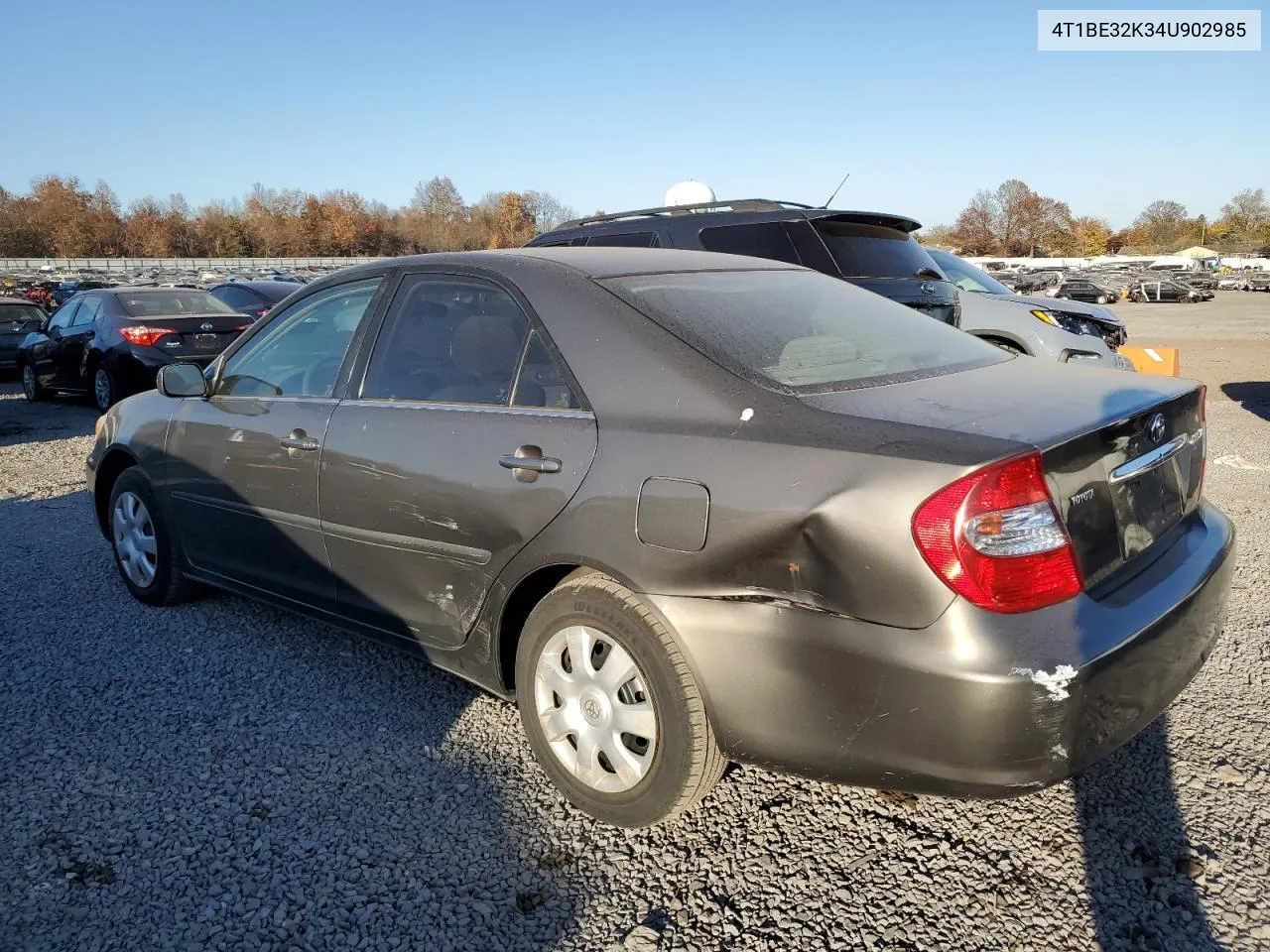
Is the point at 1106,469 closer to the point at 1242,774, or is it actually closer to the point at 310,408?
the point at 1242,774

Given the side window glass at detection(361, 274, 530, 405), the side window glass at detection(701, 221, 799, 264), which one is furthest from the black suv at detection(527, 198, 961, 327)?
the side window glass at detection(361, 274, 530, 405)

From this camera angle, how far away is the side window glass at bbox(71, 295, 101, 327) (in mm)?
11617

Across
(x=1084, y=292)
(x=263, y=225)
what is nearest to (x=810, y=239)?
(x=1084, y=292)

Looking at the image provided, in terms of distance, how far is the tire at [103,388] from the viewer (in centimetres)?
1100

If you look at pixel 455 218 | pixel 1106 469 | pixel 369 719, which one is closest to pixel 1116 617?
pixel 1106 469

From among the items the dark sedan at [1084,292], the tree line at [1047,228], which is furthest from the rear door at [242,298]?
the tree line at [1047,228]

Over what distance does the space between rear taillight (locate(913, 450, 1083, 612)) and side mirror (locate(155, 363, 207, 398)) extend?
330cm

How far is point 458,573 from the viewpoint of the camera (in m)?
2.94

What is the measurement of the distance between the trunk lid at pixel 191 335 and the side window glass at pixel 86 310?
1.02m

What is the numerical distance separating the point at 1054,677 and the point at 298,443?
8.85ft

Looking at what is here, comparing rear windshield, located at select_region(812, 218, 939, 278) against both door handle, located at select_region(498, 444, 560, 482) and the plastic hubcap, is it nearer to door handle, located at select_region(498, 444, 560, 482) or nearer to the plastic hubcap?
door handle, located at select_region(498, 444, 560, 482)

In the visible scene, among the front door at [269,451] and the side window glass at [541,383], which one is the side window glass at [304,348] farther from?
the side window glass at [541,383]

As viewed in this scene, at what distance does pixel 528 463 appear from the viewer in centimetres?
271

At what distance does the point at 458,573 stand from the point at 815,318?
143 centimetres
